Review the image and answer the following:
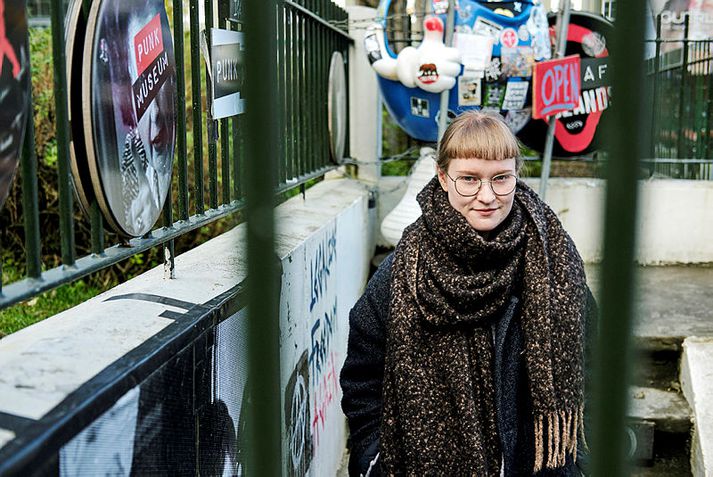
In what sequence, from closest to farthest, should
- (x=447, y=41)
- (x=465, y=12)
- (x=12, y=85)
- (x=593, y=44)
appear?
(x=12, y=85) < (x=447, y=41) < (x=465, y=12) < (x=593, y=44)

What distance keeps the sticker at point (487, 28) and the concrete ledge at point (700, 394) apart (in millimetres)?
2207

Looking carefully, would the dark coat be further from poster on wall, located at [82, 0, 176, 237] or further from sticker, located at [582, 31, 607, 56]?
sticker, located at [582, 31, 607, 56]

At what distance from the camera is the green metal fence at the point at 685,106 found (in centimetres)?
696

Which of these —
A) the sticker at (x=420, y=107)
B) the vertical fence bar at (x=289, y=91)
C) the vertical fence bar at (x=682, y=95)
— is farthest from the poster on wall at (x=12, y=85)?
the vertical fence bar at (x=682, y=95)

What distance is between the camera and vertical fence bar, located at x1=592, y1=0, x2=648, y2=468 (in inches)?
26.6

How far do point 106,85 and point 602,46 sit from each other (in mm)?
5118

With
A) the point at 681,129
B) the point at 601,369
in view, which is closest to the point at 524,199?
the point at 601,369

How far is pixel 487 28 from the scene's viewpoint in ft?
18.9

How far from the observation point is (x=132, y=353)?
158 centimetres

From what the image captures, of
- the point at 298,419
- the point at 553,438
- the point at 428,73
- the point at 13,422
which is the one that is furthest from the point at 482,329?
the point at 428,73

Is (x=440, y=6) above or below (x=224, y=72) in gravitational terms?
above

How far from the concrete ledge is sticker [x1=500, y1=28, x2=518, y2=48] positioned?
2.15 metres

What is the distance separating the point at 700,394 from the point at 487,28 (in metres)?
2.57

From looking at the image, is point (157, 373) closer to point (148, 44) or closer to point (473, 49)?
point (148, 44)
